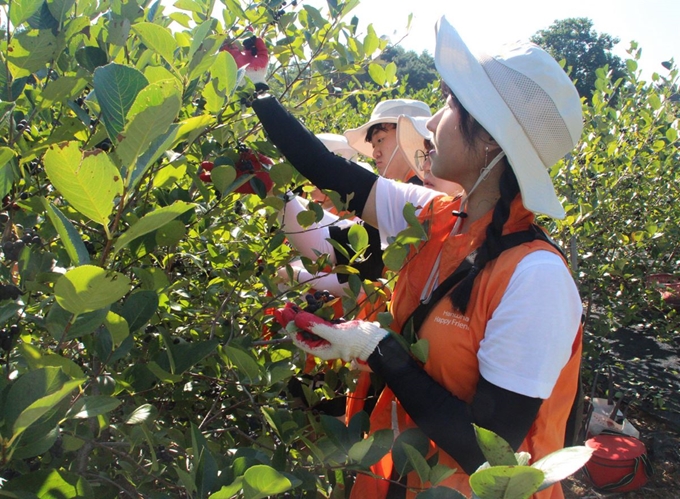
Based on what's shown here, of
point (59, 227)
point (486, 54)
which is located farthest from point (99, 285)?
point (486, 54)

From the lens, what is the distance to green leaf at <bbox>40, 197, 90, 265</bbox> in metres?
0.63

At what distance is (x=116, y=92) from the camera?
0.68 meters

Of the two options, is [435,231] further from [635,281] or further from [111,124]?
[635,281]

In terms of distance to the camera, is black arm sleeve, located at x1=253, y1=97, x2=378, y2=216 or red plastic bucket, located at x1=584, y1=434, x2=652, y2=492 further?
red plastic bucket, located at x1=584, y1=434, x2=652, y2=492

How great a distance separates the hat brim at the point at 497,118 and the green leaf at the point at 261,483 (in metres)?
0.89

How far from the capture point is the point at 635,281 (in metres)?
4.14

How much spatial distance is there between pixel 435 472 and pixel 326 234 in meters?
1.18

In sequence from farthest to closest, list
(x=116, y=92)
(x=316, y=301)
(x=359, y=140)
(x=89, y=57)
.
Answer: (x=359, y=140)
(x=316, y=301)
(x=89, y=57)
(x=116, y=92)

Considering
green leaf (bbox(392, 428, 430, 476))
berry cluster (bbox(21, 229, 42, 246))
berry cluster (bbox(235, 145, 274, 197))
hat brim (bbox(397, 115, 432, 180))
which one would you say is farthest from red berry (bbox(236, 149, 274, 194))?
hat brim (bbox(397, 115, 432, 180))

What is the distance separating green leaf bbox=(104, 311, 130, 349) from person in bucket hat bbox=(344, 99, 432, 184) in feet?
7.06

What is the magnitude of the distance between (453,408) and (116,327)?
2.29ft

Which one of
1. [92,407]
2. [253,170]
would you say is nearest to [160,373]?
[92,407]

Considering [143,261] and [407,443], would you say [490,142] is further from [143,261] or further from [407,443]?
[143,261]

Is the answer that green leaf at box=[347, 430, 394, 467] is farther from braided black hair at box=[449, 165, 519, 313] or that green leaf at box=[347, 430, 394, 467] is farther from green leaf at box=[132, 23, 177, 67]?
green leaf at box=[132, 23, 177, 67]
